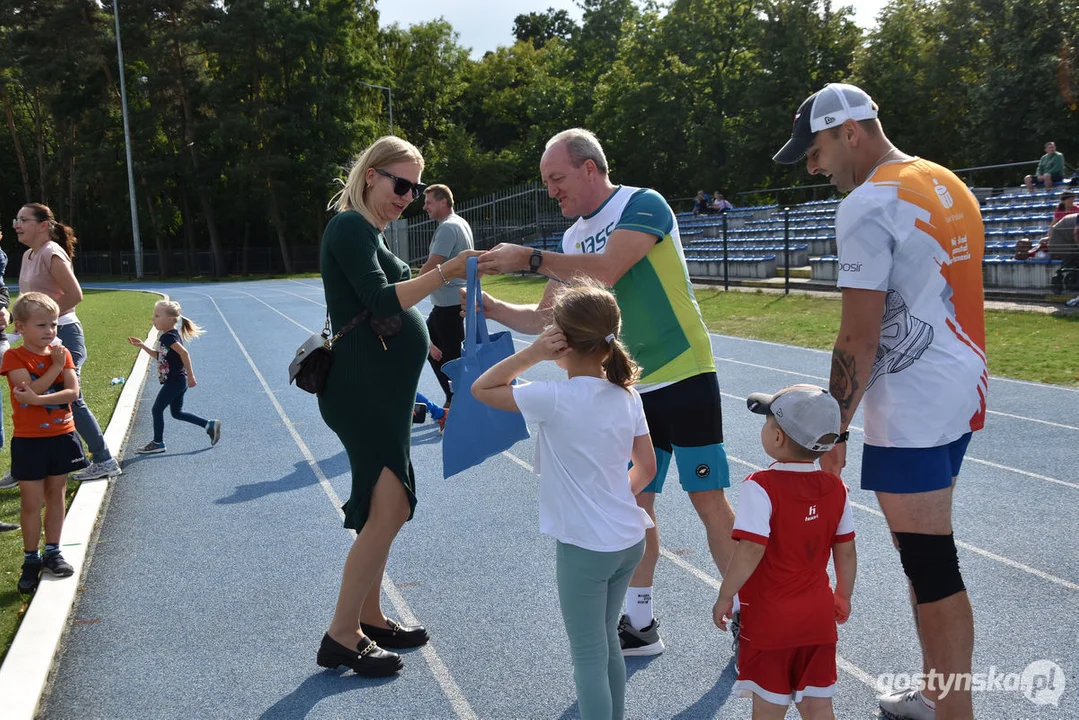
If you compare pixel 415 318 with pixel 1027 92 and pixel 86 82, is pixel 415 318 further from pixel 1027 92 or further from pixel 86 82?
pixel 86 82

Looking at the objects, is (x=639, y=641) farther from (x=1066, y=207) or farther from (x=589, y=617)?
(x=1066, y=207)

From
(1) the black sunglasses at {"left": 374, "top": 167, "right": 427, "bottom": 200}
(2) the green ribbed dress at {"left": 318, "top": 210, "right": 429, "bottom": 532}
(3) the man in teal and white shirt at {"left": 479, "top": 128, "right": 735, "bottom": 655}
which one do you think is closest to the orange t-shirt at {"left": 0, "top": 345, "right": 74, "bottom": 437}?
(2) the green ribbed dress at {"left": 318, "top": 210, "right": 429, "bottom": 532}

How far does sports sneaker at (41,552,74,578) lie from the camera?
4750 mm

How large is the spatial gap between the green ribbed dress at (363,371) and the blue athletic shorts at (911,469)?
1.78 meters

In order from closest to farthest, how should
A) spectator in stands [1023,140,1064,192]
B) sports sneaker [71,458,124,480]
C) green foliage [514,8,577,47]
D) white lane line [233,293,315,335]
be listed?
→ sports sneaker [71,458,124,480] → white lane line [233,293,315,335] → spectator in stands [1023,140,1064,192] → green foliage [514,8,577,47]

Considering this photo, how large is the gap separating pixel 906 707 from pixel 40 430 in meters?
4.45

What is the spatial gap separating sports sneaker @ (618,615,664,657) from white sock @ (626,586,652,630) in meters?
0.02

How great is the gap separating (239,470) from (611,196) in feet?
15.9

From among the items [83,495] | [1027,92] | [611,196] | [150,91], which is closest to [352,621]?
[611,196]

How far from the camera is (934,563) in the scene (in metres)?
2.88

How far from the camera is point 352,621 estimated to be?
3701mm

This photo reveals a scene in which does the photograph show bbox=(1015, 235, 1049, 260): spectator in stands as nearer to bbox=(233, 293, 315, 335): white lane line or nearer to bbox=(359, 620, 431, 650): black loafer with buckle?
bbox=(233, 293, 315, 335): white lane line

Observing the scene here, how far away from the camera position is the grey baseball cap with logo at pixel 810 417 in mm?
2658

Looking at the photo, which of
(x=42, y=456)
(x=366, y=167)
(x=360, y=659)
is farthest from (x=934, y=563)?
(x=42, y=456)
